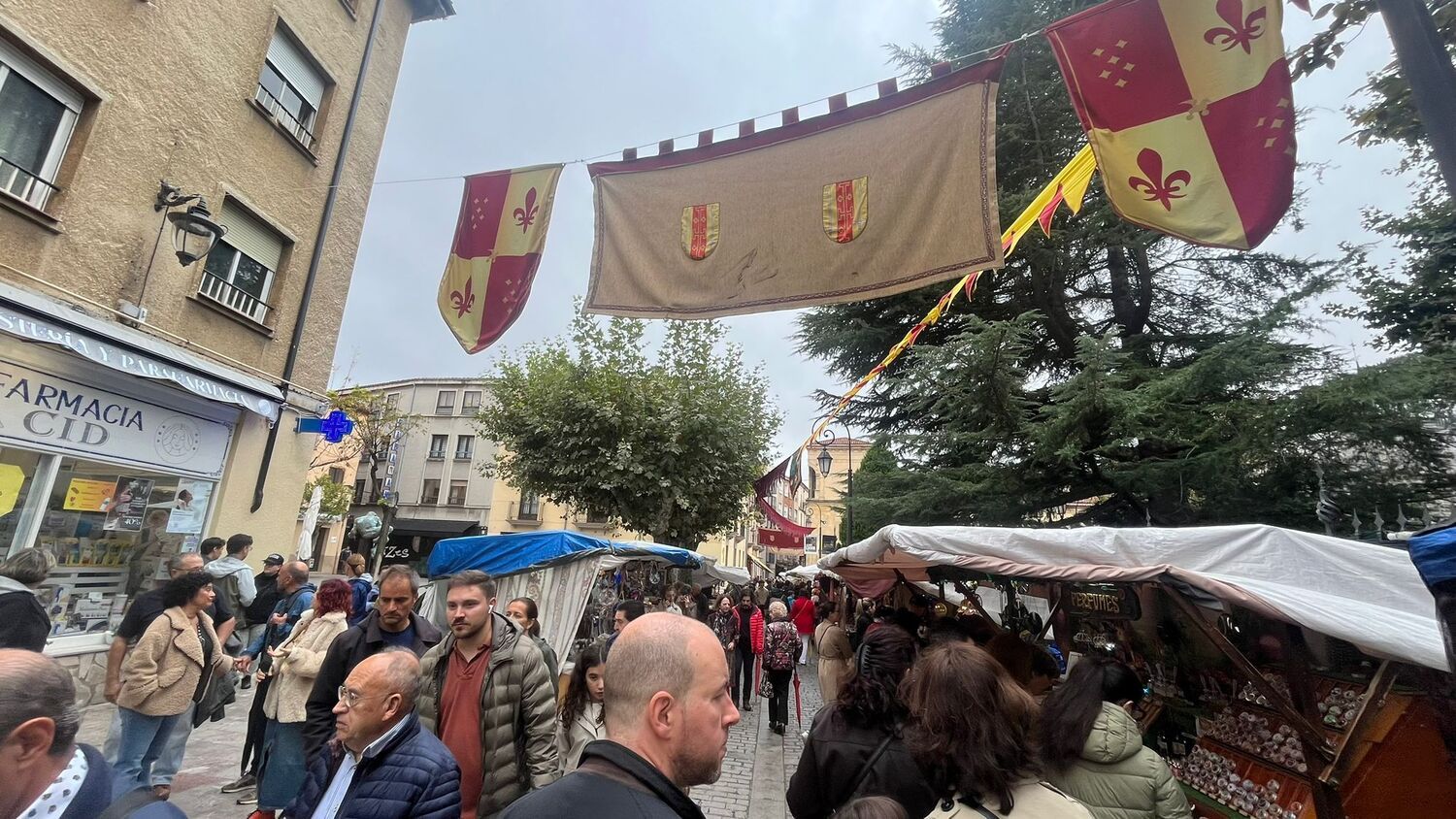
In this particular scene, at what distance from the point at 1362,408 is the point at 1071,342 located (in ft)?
14.6

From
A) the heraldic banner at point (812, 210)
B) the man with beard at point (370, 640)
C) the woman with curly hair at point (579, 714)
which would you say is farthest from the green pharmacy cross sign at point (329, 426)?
the woman with curly hair at point (579, 714)

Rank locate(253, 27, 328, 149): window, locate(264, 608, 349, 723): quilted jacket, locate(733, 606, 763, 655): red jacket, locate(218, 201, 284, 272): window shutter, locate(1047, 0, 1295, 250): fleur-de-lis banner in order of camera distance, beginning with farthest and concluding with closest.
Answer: locate(733, 606, 763, 655): red jacket < locate(253, 27, 328, 149): window < locate(218, 201, 284, 272): window shutter < locate(264, 608, 349, 723): quilted jacket < locate(1047, 0, 1295, 250): fleur-de-lis banner

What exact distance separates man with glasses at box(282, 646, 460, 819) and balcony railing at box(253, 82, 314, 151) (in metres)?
9.74

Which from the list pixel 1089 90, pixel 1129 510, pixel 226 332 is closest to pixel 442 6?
pixel 226 332

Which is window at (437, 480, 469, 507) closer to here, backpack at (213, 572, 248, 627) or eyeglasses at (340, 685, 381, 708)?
backpack at (213, 572, 248, 627)

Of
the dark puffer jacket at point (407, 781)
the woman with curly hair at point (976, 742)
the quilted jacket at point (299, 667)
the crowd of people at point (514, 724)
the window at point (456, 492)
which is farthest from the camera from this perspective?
Result: the window at point (456, 492)

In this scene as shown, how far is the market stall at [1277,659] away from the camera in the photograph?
9.39 ft

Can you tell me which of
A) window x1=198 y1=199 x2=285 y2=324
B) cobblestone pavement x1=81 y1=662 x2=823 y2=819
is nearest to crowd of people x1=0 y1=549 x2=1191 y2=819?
cobblestone pavement x1=81 y1=662 x2=823 y2=819

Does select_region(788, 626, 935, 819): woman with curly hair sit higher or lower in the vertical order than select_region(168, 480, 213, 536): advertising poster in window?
lower

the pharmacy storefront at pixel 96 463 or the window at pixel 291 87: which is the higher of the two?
the window at pixel 291 87

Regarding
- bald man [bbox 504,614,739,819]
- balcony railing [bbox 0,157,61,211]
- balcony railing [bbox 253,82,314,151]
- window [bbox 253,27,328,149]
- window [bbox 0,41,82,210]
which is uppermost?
window [bbox 253,27,328,149]

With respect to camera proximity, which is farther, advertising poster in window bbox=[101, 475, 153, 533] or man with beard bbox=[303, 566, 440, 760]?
advertising poster in window bbox=[101, 475, 153, 533]

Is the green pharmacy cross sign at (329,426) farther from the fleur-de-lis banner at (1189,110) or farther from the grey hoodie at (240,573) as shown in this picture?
the fleur-de-lis banner at (1189,110)

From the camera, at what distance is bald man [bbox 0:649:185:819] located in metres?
1.35
